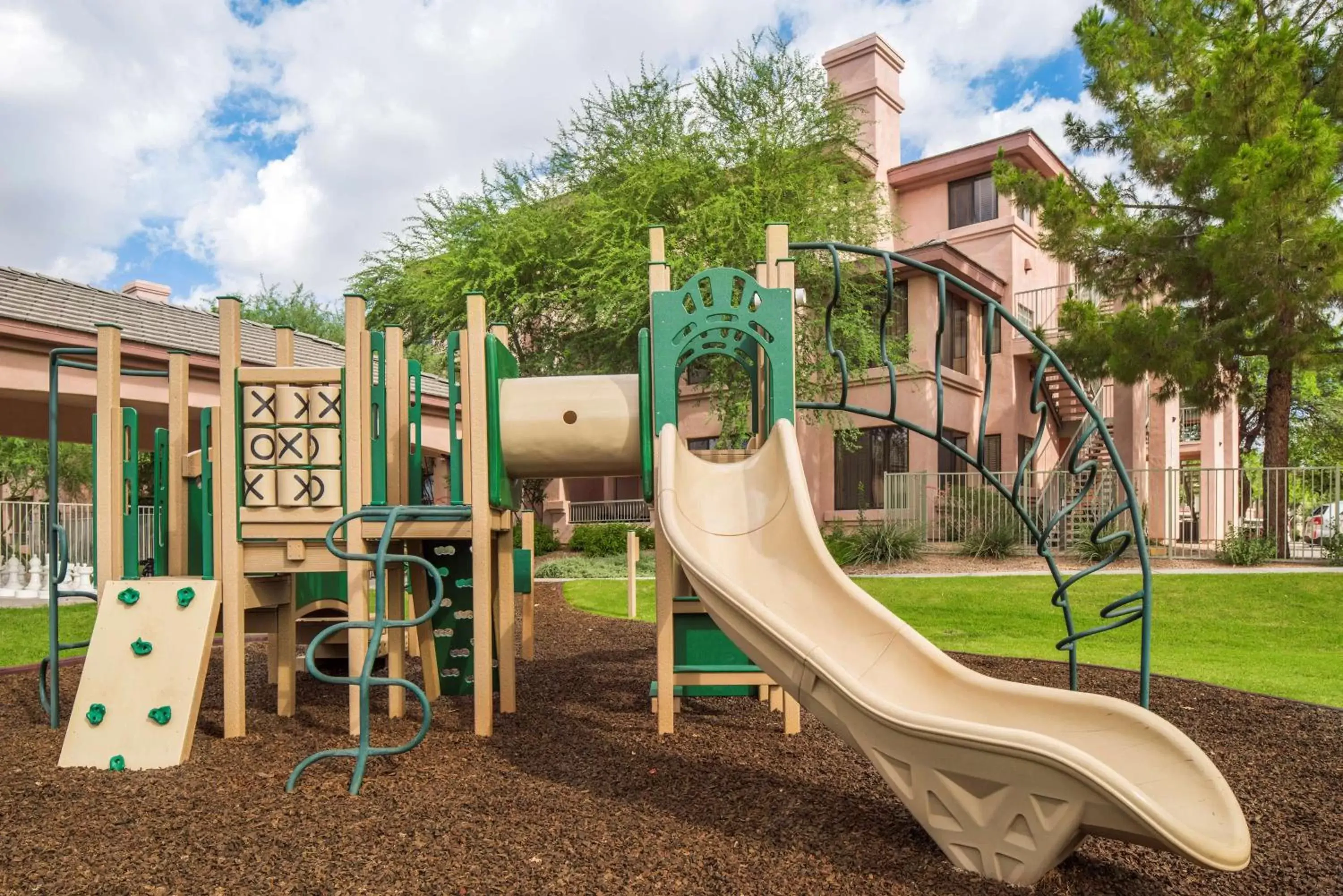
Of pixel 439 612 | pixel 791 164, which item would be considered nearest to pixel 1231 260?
pixel 791 164

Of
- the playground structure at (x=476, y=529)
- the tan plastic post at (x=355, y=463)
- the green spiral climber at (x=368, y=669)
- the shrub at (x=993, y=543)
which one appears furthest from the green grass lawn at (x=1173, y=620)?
the green spiral climber at (x=368, y=669)

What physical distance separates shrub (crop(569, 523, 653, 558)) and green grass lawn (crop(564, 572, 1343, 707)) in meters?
6.11

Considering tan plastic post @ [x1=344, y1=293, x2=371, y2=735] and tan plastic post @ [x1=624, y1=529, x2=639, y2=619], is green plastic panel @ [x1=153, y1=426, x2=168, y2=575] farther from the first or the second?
tan plastic post @ [x1=624, y1=529, x2=639, y2=619]

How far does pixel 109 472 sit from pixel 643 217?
13902 millimetres

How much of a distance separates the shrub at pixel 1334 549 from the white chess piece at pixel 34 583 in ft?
65.8

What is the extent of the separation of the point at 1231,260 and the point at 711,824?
13.6 m

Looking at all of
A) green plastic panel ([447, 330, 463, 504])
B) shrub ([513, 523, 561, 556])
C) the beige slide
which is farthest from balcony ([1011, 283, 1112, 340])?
the beige slide

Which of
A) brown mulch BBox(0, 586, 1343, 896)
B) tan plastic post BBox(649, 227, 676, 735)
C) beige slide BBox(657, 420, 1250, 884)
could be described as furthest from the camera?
tan plastic post BBox(649, 227, 676, 735)

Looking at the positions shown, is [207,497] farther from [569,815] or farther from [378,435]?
[569,815]

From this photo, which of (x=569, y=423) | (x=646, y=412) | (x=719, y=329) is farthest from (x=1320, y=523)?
(x=569, y=423)

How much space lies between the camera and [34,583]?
603 inches

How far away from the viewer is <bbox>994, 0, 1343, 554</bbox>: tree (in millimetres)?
13156

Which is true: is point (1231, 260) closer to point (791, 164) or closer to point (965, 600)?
point (965, 600)

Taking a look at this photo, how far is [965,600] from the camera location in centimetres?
1188
